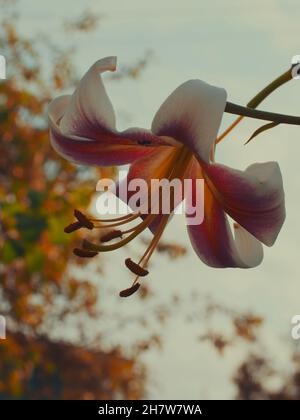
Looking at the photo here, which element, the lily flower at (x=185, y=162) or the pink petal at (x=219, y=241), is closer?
the lily flower at (x=185, y=162)

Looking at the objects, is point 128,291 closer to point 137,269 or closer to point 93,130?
point 137,269

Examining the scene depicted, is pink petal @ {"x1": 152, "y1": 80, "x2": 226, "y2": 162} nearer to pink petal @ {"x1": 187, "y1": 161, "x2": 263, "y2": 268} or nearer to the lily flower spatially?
the lily flower

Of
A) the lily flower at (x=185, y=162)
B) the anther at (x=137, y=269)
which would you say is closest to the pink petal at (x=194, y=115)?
the lily flower at (x=185, y=162)

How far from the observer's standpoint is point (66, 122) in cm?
78

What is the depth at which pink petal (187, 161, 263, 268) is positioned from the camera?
81 centimetres

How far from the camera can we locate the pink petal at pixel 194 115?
0.64 m

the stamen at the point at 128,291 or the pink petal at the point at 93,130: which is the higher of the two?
the pink petal at the point at 93,130

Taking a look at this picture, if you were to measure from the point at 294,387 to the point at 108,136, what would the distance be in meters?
6.99

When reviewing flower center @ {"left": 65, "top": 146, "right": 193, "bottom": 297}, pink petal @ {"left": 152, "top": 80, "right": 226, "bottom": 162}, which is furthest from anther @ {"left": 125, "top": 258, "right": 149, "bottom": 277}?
pink petal @ {"left": 152, "top": 80, "right": 226, "bottom": 162}

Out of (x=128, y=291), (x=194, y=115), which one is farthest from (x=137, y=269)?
(x=194, y=115)

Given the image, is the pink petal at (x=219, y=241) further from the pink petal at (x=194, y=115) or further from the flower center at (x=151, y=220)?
the pink petal at (x=194, y=115)

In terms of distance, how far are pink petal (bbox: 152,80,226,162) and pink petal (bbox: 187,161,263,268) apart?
0.13 m

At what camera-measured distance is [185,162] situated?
2.77ft

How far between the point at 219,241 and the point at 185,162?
0.24ft
